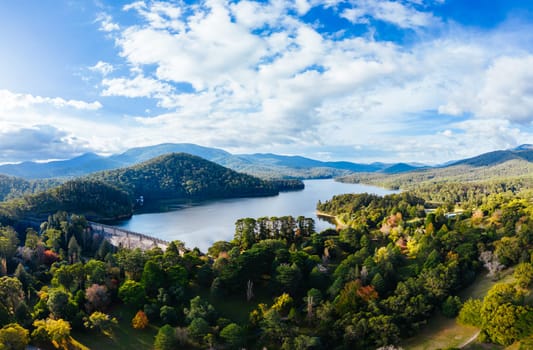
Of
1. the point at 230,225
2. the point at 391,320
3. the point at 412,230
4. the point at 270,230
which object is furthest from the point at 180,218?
the point at 391,320

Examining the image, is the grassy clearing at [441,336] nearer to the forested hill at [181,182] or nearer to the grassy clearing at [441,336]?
the grassy clearing at [441,336]

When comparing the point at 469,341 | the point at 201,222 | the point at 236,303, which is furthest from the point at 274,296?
the point at 201,222

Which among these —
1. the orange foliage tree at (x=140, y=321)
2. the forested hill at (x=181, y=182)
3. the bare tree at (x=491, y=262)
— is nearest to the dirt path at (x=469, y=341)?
the bare tree at (x=491, y=262)

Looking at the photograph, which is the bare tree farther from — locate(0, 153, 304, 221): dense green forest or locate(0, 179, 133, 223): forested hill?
locate(0, 153, 304, 221): dense green forest

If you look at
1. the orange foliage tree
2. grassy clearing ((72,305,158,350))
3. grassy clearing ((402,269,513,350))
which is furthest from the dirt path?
the orange foliage tree

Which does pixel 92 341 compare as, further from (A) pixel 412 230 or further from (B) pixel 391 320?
(A) pixel 412 230
